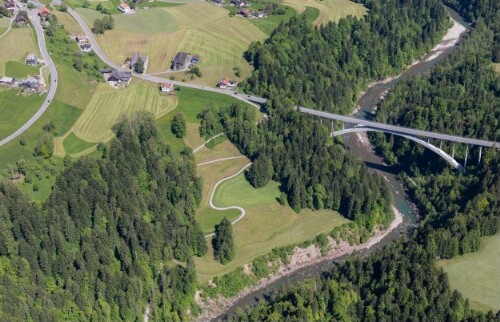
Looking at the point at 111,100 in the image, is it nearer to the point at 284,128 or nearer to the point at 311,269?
the point at 284,128

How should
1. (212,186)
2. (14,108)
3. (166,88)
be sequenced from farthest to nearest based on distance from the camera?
(166,88) → (14,108) → (212,186)

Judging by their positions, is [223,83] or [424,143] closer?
[424,143]

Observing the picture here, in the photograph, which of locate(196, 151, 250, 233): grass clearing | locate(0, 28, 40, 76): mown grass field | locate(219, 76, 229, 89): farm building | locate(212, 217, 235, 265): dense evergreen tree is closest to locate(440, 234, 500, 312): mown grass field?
locate(212, 217, 235, 265): dense evergreen tree

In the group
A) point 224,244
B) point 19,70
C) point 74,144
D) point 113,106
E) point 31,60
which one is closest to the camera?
point 224,244

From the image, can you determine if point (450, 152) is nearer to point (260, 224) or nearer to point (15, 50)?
point (260, 224)

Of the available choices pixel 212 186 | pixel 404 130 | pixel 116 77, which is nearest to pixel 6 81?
pixel 116 77

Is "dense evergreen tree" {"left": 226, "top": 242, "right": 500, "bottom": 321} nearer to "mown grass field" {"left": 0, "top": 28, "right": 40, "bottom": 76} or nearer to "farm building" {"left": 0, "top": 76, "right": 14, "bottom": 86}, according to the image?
"farm building" {"left": 0, "top": 76, "right": 14, "bottom": 86}

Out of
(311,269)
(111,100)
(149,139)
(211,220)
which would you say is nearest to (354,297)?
(311,269)
